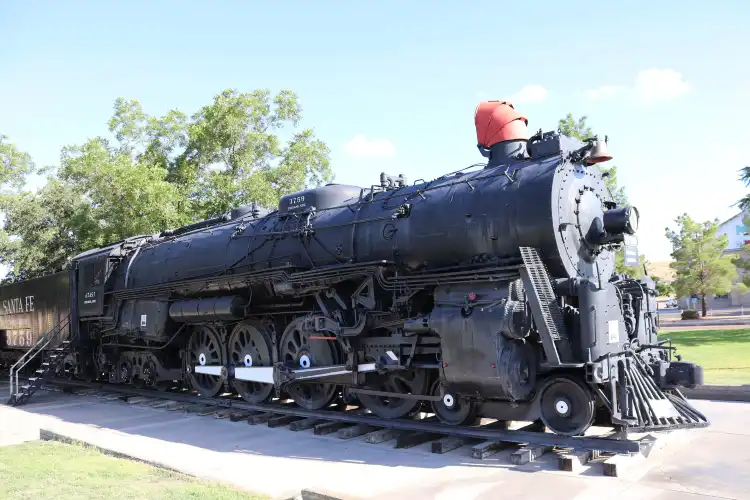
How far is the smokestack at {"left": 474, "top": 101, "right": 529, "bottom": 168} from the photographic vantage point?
8680 mm

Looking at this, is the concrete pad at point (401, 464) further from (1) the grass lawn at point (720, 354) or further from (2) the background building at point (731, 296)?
(2) the background building at point (731, 296)

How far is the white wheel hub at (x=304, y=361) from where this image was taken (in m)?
9.74

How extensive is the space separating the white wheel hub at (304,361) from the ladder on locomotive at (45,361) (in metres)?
7.72

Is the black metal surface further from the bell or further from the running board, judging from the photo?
the bell

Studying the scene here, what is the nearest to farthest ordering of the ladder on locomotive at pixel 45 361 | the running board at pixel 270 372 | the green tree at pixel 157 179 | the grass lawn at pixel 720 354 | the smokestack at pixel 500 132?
1. the smokestack at pixel 500 132
2. the running board at pixel 270 372
3. the grass lawn at pixel 720 354
4. the ladder on locomotive at pixel 45 361
5. the green tree at pixel 157 179

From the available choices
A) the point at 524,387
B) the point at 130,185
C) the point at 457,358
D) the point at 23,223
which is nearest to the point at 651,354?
the point at 524,387

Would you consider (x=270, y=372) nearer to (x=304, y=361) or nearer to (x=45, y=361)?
(x=304, y=361)

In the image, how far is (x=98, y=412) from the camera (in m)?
12.1

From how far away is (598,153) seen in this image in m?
7.92

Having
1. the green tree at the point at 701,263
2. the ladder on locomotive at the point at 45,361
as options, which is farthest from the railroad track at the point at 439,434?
the green tree at the point at 701,263

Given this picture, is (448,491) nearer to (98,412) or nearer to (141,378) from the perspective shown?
(98,412)

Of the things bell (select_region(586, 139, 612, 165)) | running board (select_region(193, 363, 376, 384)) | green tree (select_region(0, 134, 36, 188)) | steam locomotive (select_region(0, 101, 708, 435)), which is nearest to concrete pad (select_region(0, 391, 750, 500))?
steam locomotive (select_region(0, 101, 708, 435))

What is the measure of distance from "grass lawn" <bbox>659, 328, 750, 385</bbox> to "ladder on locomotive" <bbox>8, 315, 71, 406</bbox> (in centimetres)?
1463

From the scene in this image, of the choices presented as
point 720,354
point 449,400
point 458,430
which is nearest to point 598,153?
point 449,400
